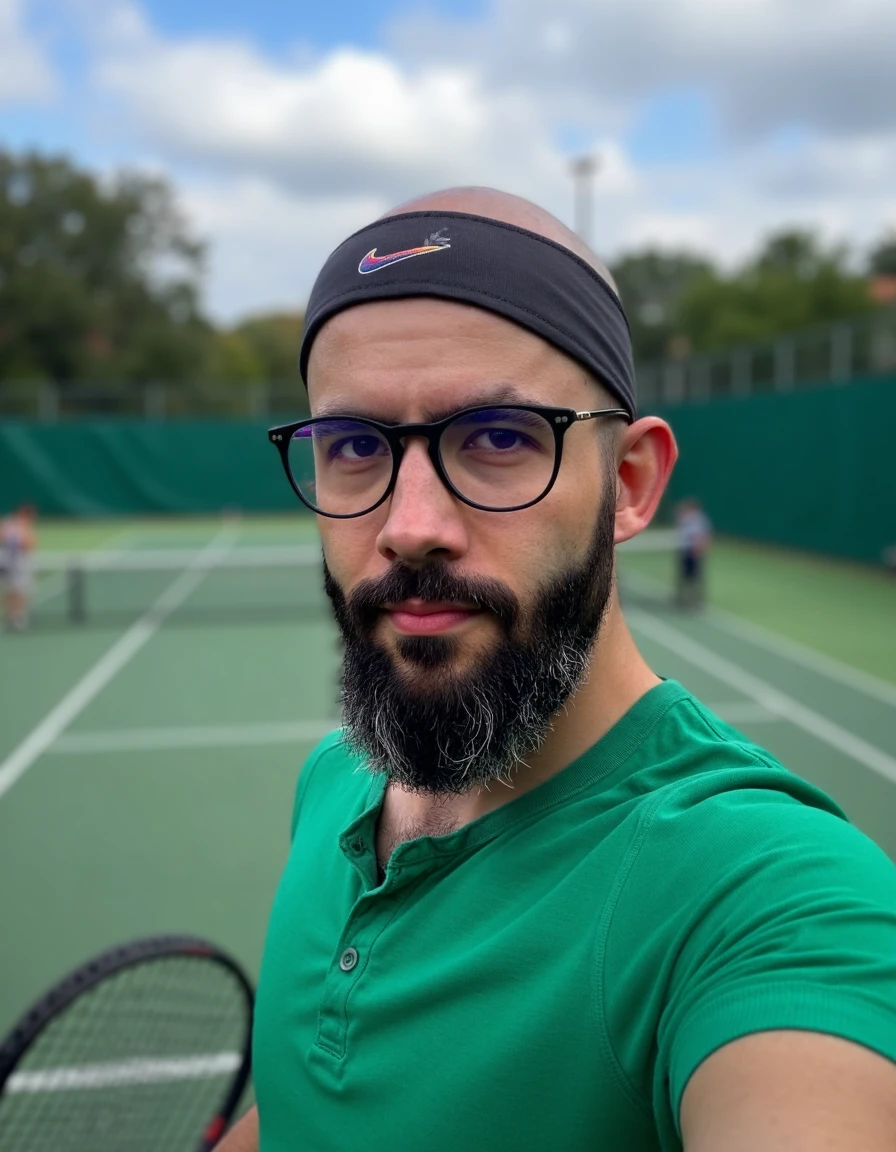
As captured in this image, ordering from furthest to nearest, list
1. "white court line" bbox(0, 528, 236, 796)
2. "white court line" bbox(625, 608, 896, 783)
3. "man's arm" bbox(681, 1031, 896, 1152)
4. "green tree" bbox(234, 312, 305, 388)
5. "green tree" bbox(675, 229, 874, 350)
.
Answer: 1. "green tree" bbox(234, 312, 305, 388)
2. "green tree" bbox(675, 229, 874, 350)
3. "white court line" bbox(0, 528, 236, 796)
4. "white court line" bbox(625, 608, 896, 783)
5. "man's arm" bbox(681, 1031, 896, 1152)

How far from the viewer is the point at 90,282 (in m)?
49.2

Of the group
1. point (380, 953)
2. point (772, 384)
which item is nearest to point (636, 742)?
point (380, 953)

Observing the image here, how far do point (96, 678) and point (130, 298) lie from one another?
42.7 metres

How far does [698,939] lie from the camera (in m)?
1.07

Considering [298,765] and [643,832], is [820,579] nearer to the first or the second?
[298,765]

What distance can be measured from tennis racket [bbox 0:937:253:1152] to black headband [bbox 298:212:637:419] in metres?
1.77

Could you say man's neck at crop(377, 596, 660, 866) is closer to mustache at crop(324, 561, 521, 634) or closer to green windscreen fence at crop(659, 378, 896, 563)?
mustache at crop(324, 561, 521, 634)

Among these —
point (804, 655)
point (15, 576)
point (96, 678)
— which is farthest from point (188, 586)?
point (804, 655)

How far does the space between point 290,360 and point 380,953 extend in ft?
185

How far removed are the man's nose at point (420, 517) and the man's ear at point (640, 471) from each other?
244 mm

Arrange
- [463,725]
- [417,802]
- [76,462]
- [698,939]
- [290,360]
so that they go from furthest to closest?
1. [290,360]
2. [76,462]
3. [417,802]
4. [463,725]
5. [698,939]

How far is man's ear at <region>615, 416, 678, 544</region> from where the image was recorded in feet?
4.74

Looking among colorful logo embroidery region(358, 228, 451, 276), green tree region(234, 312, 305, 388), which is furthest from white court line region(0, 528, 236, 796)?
green tree region(234, 312, 305, 388)

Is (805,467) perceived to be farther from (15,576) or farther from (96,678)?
(96,678)
